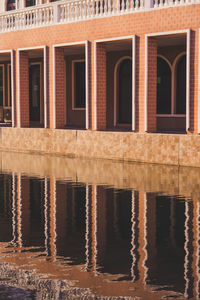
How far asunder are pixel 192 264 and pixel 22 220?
3551 millimetres

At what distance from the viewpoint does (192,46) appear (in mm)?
18188

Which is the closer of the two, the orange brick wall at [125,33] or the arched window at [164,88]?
the orange brick wall at [125,33]

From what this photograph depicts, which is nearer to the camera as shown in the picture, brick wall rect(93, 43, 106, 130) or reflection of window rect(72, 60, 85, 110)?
brick wall rect(93, 43, 106, 130)

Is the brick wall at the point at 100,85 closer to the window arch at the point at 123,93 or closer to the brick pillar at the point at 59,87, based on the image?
the brick pillar at the point at 59,87

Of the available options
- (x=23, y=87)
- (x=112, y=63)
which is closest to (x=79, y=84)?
(x=112, y=63)

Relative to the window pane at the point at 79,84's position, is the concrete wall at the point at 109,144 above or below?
below

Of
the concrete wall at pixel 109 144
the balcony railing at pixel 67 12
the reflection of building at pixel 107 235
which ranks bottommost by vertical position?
the reflection of building at pixel 107 235

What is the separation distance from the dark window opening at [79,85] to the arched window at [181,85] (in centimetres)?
660

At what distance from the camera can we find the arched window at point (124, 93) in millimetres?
27047

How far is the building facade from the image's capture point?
62.0 ft

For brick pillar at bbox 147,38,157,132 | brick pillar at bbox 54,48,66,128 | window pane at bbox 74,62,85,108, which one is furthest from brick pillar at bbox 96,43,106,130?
window pane at bbox 74,62,85,108

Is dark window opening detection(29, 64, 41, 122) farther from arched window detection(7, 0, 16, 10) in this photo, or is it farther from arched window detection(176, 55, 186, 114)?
arched window detection(176, 55, 186, 114)

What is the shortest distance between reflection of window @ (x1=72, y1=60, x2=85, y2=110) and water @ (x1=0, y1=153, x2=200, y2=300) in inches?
598

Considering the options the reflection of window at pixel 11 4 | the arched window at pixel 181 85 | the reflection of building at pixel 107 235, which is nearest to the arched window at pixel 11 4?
the reflection of window at pixel 11 4
